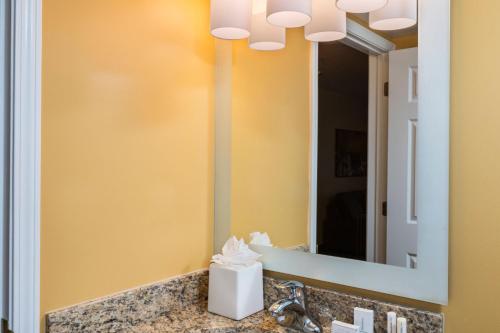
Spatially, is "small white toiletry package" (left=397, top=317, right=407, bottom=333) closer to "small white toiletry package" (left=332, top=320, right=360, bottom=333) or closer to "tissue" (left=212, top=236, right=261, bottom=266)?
"small white toiletry package" (left=332, top=320, right=360, bottom=333)

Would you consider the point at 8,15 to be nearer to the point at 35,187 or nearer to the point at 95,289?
the point at 35,187

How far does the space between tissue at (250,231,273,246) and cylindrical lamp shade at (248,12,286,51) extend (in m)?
0.66

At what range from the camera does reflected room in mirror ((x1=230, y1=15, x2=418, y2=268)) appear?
1.13 meters

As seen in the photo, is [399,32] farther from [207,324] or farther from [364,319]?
[207,324]

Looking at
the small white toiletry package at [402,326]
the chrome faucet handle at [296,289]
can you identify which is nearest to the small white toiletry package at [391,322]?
the small white toiletry package at [402,326]

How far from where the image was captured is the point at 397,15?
108 cm

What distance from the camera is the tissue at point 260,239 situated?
1424 millimetres

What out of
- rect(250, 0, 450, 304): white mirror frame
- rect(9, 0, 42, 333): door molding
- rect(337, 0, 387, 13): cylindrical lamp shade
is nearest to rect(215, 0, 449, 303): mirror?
rect(250, 0, 450, 304): white mirror frame

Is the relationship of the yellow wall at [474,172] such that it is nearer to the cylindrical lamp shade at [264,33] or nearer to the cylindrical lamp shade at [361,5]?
the cylindrical lamp shade at [361,5]

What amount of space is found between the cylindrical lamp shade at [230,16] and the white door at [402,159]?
1.47ft

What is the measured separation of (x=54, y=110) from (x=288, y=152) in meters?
0.74

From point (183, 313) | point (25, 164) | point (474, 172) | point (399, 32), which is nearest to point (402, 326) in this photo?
point (474, 172)

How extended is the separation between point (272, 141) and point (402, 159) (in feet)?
1.55

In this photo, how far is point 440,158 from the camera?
1.06 m
